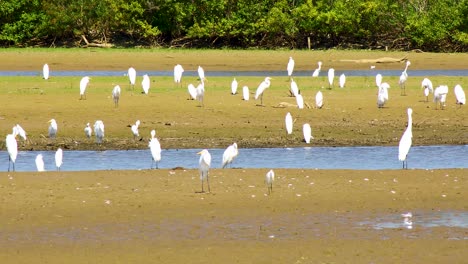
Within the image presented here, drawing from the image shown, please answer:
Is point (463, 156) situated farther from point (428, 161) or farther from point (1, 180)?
point (1, 180)

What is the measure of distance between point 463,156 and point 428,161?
2.98 ft

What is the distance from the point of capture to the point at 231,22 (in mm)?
48750

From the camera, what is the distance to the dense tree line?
154 ft

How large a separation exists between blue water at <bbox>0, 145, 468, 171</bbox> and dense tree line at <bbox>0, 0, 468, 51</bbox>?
28.5 metres

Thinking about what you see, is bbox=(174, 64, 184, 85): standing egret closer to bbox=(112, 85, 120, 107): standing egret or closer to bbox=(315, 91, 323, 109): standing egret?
bbox=(112, 85, 120, 107): standing egret

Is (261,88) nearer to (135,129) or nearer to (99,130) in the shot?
(135,129)

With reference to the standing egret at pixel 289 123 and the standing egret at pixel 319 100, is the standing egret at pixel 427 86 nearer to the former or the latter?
the standing egret at pixel 319 100

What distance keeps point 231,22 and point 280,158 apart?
32.2 metres

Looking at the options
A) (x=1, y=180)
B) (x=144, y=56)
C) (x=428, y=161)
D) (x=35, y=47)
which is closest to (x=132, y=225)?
(x=1, y=180)

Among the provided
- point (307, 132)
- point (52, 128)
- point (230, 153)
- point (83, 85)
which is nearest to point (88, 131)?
point (52, 128)

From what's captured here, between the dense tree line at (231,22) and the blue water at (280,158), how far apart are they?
93.6 ft

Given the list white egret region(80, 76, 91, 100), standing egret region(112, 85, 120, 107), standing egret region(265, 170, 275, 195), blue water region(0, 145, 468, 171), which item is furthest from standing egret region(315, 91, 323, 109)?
standing egret region(265, 170, 275, 195)

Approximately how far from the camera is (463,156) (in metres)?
17.3

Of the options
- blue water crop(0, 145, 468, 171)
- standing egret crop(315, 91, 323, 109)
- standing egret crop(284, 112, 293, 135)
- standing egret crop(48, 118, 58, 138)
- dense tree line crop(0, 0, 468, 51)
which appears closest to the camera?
blue water crop(0, 145, 468, 171)
